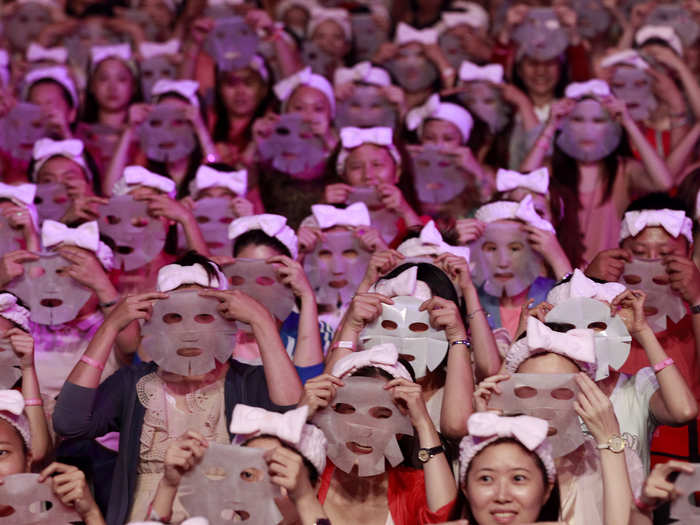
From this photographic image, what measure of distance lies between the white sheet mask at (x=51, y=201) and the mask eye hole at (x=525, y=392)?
2.56 m

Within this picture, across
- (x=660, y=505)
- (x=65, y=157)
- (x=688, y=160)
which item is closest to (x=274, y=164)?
(x=65, y=157)

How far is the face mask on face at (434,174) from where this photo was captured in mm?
5504

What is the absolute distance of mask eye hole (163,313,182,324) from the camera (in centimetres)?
379

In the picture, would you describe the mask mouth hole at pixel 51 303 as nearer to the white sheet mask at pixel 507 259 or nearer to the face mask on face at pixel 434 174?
the white sheet mask at pixel 507 259

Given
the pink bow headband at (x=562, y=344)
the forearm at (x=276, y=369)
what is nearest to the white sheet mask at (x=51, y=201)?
the forearm at (x=276, y=369)

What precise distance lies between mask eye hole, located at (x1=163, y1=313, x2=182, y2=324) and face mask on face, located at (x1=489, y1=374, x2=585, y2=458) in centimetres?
107

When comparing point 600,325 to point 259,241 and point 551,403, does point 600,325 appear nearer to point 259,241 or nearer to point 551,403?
point 551,403

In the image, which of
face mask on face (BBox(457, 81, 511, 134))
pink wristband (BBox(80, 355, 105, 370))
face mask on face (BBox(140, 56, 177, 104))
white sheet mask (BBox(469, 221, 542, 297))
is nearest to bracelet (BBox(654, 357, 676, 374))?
white sheet mask (BBox(469, 221, 542, 297))

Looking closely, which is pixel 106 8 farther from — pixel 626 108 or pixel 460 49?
pixel 626 108

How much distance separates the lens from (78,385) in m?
3.70

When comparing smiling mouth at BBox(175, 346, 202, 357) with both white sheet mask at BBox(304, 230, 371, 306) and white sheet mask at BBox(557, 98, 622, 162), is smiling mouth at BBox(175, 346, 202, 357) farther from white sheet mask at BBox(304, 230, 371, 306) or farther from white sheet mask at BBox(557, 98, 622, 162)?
white sheet mask at BBox(557, 98, 622, 162)

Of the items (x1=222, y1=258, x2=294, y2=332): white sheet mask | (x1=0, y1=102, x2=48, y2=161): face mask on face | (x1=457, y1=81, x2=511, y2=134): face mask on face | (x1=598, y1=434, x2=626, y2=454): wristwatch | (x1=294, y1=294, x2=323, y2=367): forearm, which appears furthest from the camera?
(x1=457, y1=81, x2=511, y2=134): face mask on face

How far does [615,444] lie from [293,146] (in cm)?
279

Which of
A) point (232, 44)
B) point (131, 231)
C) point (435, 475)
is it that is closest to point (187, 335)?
point (435, 475)
